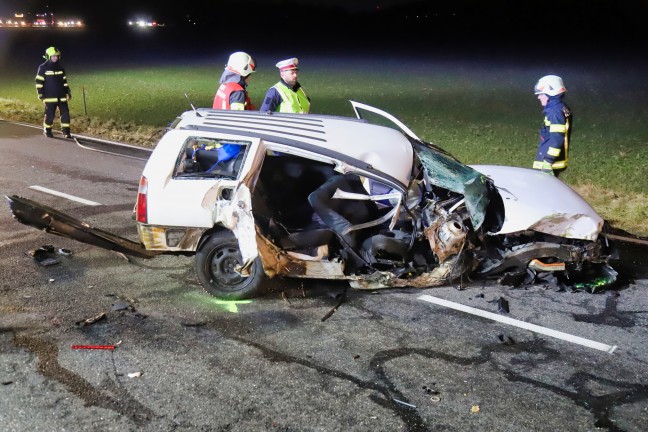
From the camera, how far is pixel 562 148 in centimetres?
775

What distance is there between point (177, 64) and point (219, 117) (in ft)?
98.4

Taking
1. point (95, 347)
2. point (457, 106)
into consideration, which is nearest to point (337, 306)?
point (95, 347)

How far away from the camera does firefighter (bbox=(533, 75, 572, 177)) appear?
7.67 m

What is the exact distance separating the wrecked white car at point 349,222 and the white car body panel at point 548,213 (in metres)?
0.01

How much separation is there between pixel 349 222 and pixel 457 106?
13700 millimetres

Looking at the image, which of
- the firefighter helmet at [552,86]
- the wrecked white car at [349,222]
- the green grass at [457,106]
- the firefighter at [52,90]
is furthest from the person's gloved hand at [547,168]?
Answer: the firefighter at [52,90]

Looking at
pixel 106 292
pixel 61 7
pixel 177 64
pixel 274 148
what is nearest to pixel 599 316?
pixel 274 148

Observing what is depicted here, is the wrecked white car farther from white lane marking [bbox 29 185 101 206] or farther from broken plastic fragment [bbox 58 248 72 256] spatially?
white lane marking [bbox 29 185 101 206]

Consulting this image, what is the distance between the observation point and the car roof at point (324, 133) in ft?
19.9

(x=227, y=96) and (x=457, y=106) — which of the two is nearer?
(x=227, y=96)

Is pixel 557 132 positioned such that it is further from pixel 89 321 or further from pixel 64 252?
pixel 64 252

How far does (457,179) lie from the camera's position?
244 inches

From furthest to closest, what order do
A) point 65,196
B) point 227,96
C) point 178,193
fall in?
point 65,196, point 227,96, point 178,193

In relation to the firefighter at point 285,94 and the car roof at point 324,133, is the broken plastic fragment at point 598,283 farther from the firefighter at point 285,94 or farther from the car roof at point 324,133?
the firefighter at point 285,94
